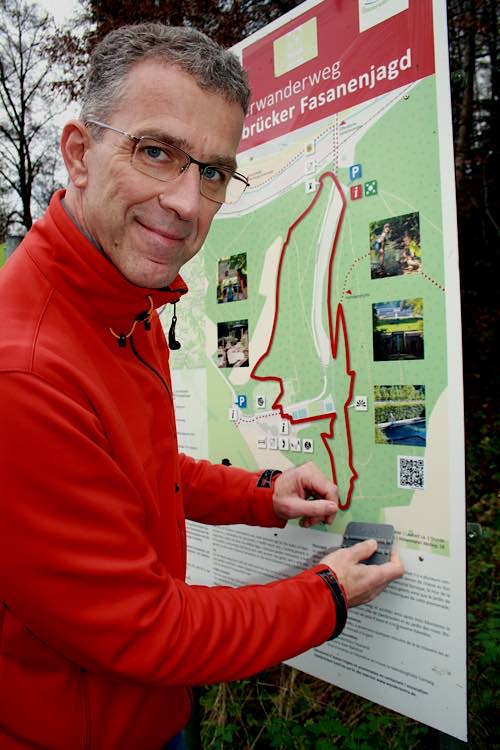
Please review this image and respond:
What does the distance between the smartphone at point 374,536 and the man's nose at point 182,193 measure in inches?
35.0

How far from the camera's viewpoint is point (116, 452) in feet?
3.62

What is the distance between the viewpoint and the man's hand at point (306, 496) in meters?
1.50

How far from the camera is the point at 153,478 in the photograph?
125 cm

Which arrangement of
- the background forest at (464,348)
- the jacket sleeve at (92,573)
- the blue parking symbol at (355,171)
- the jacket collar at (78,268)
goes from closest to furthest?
1. the jacket sleeve at (92,573)
2. the jacket collar at (78,268)
3. the blue parking symbol at (355,171)
4. the background forest at (464,348)

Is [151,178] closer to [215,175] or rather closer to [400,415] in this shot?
[215,175]

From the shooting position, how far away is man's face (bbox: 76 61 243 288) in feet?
3.66

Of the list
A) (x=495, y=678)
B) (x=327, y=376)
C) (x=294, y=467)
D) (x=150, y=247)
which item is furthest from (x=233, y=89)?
(x=495, y=678)

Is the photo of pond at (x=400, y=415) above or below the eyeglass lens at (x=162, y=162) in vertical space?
below

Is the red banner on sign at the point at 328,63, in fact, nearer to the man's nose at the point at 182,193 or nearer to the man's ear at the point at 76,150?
the man's nose at the point at 182,193

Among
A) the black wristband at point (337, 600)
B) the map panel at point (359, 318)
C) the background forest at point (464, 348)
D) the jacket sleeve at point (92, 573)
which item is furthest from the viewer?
the background forest at point (464, 348)

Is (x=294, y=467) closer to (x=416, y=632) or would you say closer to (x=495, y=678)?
(x=416, y=632)

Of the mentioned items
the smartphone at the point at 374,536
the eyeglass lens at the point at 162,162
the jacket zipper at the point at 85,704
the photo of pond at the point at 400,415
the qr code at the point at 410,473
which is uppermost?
the eyeglass lens at the point at 162,162

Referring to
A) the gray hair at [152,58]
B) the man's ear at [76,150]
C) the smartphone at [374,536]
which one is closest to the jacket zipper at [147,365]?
the man's ear at [76,150]

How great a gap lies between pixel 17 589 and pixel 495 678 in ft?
7.98
